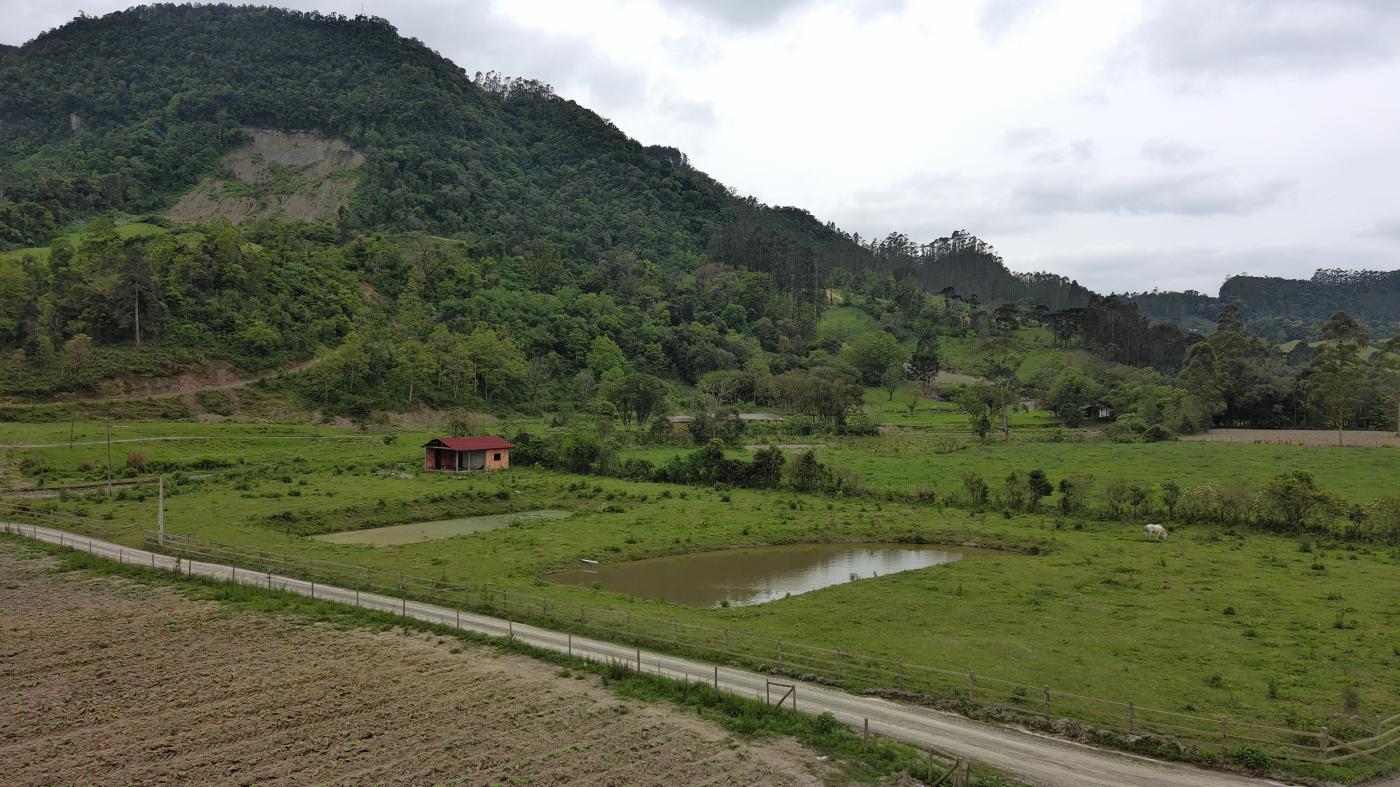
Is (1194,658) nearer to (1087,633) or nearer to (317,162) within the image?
(1087,633)

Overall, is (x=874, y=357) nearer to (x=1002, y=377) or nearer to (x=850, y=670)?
(x=1002, y=377)

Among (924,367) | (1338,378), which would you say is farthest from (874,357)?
(1338,378)

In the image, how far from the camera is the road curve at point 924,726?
17.8m

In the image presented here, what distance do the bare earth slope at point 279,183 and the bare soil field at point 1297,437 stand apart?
160798 mm

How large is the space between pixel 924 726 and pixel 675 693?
677 centimetres

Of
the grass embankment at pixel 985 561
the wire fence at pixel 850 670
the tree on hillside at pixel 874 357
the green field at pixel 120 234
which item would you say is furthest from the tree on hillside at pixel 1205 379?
the green field at pixel 120 234

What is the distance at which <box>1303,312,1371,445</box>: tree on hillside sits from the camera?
86.6 meters

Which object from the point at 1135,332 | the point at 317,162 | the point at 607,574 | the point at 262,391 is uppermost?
the point at 317,162

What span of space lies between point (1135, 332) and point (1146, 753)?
158m

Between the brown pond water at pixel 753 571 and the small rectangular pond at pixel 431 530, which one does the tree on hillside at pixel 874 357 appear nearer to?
the small rectangular pond at pixel 431 530

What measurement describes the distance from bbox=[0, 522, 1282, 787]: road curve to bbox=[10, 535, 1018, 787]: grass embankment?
2.13ft

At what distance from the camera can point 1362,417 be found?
9912 centimetres

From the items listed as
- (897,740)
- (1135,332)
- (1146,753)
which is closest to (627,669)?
(897,740)

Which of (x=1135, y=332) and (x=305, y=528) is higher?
(x=1135, y=332)
